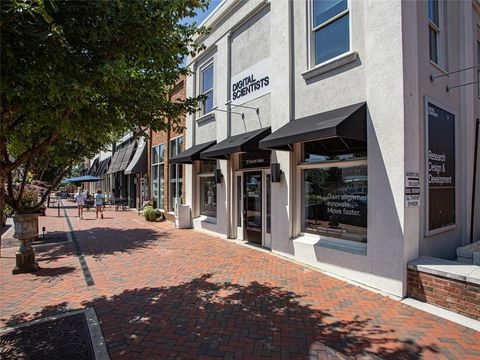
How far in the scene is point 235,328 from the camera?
412 centimetres

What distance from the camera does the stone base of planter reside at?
6.78 meters

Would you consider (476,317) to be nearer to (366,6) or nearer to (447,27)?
(366,6)

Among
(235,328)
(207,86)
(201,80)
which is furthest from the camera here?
(201,80)

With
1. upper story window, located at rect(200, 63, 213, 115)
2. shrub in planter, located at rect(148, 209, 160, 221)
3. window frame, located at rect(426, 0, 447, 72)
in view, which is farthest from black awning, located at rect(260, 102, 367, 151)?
shrub in planter, located at rect(148, 209, 160, 221)

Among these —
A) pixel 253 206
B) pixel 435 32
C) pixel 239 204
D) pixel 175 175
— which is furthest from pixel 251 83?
pixel 175 175

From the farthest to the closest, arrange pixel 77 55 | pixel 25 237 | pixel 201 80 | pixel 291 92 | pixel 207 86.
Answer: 1. pixel 201 80
2. pixel 207 86
3. pixel 291 92
4. pixel 25 237
5. pixel 77 55

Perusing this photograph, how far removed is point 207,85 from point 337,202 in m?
8.35

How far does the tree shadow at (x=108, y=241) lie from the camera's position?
8.83 meters

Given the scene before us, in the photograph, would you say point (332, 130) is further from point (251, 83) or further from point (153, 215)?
point (153, 215)

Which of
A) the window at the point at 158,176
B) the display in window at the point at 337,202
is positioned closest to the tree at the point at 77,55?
the display in window at the point at 337,202

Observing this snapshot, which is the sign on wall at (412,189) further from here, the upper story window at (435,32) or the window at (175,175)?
the window at (175,175)

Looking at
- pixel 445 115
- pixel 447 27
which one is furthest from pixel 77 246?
pixel 447 27

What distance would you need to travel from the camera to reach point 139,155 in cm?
1981

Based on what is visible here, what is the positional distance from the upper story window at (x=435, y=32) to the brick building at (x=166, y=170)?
9.28 metres
